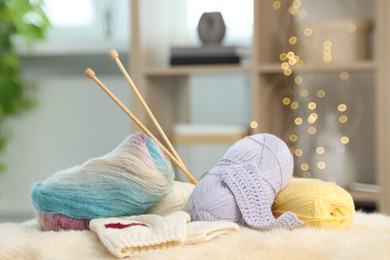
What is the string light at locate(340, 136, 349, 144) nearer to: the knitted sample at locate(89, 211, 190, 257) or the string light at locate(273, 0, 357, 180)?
the string light at locate(273, 0, 357, 180)

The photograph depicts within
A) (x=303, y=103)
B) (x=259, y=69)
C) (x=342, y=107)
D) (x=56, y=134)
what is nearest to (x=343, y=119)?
(x=342, y=107)

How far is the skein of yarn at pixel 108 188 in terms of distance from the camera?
1.25 metres

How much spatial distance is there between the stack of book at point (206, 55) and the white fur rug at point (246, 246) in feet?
4.61

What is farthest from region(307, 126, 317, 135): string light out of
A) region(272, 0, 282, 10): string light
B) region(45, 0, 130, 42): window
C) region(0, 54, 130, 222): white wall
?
region(45, 0, 130, 42): window

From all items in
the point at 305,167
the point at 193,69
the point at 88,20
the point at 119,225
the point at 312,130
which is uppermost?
the point at 88,20

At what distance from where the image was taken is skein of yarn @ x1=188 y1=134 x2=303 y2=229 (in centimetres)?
122

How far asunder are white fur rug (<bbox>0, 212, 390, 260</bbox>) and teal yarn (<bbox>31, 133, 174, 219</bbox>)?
62 millimetres

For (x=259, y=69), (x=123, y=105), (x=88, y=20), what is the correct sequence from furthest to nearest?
(x=88, y=20) < (x=259, y=69) < (x=123, y=105)

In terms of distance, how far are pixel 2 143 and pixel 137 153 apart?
1962mm

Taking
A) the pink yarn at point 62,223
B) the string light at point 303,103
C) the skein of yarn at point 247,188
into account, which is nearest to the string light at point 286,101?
the string light at point 303,103

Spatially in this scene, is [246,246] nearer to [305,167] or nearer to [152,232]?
[152,232]

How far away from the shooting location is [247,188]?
124 cm

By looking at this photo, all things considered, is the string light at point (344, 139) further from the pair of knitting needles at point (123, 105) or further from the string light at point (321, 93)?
the pair of knitting needles at point (123, 105)

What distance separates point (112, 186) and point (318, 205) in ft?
1.04
